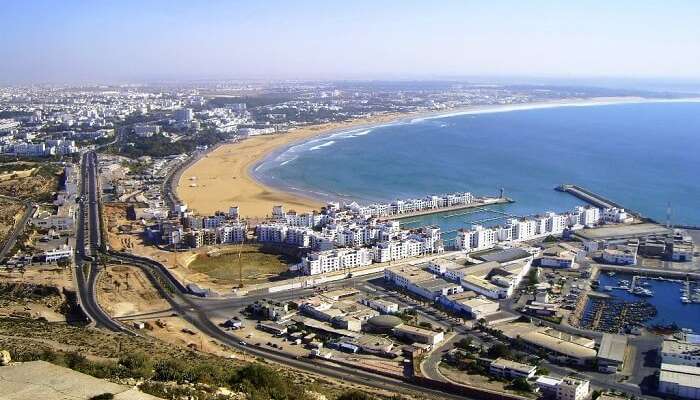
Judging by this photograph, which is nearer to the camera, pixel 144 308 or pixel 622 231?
pixel 144 308

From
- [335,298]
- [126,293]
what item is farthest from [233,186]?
[335,298]

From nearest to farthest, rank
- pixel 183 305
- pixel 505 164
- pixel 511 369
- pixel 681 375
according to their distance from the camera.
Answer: pixel 681 375 < pixel 511 369 < pixel 183 305 < pixel 505 164

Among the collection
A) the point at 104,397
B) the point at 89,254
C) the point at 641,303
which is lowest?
the point at 641,303

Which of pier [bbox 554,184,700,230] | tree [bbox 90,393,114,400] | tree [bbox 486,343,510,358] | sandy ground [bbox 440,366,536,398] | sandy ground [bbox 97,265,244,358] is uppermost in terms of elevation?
tree [bbox 90,393,114,400]

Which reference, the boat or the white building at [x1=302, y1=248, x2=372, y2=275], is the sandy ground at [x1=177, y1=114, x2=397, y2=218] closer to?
the white building at [x1=302, y1=248, x2=372, y2=275]

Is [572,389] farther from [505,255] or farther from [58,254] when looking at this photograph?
[58,254]

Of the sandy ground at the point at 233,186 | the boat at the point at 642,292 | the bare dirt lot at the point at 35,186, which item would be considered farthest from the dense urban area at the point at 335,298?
the sandy ground at the point at 233,186

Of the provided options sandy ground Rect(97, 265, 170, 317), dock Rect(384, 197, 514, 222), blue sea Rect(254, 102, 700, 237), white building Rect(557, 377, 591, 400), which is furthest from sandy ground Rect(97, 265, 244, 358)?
blue sea Rect(254, 102, 700, 237)
